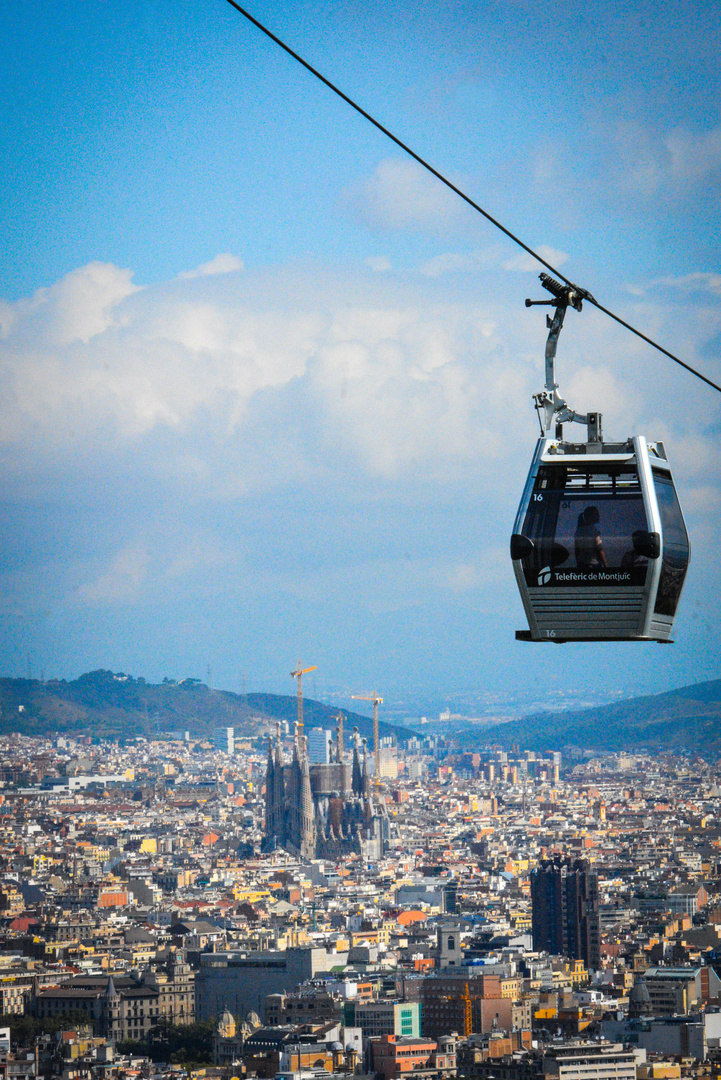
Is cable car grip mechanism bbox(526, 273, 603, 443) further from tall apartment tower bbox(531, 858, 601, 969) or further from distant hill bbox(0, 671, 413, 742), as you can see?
distant hill bbox(0, 671, 413, 742)

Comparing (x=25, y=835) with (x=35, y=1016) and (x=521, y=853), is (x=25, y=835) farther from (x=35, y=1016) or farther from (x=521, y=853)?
(x=35, y=1016)

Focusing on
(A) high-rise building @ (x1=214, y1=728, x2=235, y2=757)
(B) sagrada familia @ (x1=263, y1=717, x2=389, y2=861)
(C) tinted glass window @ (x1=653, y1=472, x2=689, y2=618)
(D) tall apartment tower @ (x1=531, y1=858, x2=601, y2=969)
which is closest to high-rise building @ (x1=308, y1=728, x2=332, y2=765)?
(A) high-rise building @ (x1=214, y1=728, x2=235, y2=757)

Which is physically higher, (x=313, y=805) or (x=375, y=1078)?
(x=313, y=805)

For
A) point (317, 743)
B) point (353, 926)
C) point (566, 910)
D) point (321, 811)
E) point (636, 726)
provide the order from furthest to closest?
point (317, 743)
point (636, 726)
point (321, 811)
point (353, 926)
point (566, 910)

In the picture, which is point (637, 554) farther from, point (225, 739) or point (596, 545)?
point (225, 739)

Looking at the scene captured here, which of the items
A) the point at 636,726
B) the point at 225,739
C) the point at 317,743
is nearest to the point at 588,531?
the point at 317,743

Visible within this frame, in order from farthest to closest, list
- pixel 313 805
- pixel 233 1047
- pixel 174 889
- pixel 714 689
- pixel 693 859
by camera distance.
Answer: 1. pixel 714 689
2. pixel 313 805
3. pixel 174 889
4. pixel 693 859
5. pixel 233 1047

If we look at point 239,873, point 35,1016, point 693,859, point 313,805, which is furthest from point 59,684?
point 35,1016
